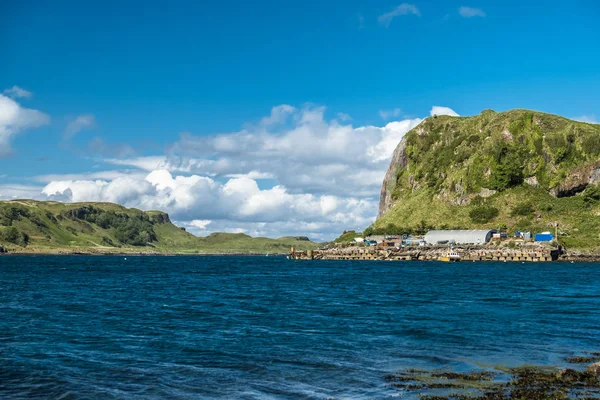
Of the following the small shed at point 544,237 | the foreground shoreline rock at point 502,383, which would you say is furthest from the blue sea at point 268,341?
the small shed at point 544,237

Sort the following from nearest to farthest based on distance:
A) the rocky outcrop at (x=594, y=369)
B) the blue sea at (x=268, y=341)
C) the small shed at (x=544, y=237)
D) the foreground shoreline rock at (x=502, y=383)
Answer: the foreground shoreline rock at (x=502, y=383) < the rocky outcrop at (x=594, y=369) < the blue sea at (x=268, y=341) < the small shed at (x=544, y=237)

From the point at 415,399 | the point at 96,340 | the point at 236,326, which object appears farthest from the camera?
the point at 236,326

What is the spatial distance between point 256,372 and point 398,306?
31.9m

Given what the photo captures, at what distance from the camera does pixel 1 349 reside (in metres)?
34.8

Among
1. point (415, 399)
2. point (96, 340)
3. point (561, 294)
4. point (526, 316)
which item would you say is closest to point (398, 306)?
point (526, 316)

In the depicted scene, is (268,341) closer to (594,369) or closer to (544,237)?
(594,369)

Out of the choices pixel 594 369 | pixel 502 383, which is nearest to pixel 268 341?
pixel 502 383

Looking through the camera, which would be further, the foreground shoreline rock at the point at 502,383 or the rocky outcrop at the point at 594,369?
the rocky outcrop at the point at 594,369

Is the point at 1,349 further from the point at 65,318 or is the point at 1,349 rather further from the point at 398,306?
the point at 398,306

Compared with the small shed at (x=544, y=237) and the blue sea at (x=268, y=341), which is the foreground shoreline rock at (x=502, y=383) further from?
the small shed at (x=544, y=237)

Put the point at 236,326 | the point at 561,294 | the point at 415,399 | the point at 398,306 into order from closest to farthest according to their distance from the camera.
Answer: the point at 415,399, the point at 236,326, the point at 398,306, the point at 561,294

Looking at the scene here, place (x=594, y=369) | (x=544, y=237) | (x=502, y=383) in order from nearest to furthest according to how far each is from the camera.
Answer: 1. (x=502, y=383)
2. (x=594, y=369)
3. (x=544, y=237)

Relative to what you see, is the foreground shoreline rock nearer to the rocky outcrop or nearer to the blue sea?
the rocky outcrop

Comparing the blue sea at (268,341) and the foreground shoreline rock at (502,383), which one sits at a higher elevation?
the foreground shoreline rock at (502,383)
